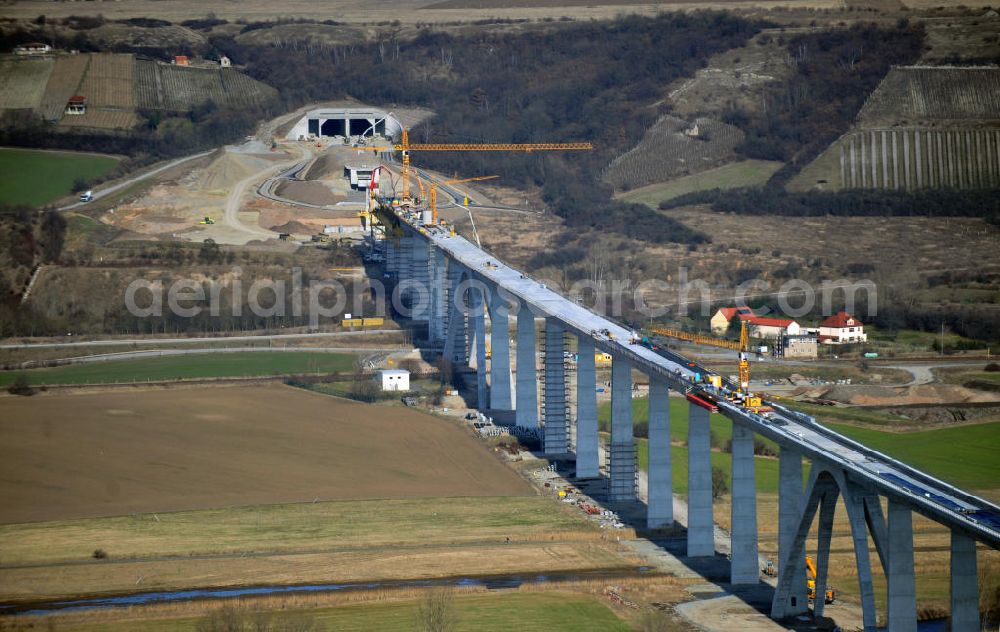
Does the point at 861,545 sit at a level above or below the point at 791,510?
below

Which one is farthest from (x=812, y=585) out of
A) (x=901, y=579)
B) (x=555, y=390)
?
(x=555, y=390)

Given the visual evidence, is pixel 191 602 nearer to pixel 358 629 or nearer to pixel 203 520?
pixel 358 629

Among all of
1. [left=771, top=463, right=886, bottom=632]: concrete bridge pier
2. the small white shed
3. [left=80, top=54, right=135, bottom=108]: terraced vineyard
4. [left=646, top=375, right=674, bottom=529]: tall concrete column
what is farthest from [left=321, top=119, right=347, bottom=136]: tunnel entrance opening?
[left=771, top=463, right=886, bottom=632]: concrete bridge pier

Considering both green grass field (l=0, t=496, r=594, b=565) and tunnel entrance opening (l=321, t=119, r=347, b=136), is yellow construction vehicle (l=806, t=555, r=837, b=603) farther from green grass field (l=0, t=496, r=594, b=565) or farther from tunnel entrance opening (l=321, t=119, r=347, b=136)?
tunnel entrance opening (l=321, t=119, r=347, b=136)

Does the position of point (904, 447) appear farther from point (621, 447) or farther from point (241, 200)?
point (241, 200)

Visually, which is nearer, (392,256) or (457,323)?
(457,323)

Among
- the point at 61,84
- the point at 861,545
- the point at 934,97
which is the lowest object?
the point at 861,545

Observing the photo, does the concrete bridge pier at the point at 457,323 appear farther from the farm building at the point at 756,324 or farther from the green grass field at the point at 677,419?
the farm building at the point at 756,324

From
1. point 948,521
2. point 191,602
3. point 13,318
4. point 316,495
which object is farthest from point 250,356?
point 948,521
